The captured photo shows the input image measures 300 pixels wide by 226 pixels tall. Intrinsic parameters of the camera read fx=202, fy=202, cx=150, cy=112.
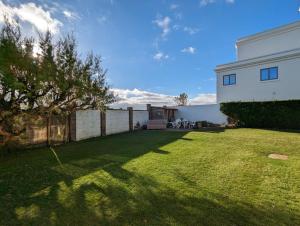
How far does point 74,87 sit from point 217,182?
7.18 m

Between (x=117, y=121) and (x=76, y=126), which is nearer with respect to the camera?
(x=76, y=126)

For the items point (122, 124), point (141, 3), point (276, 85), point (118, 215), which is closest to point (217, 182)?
point (118, 215)

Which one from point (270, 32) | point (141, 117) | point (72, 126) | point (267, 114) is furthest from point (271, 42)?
point (72, 126)

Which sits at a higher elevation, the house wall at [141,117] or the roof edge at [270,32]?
the roof edge at [270,32]

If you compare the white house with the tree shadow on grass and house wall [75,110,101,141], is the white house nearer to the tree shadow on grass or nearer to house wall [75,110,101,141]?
house wall [75,110,101,141]

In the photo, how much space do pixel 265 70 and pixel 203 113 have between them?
22.3 feet

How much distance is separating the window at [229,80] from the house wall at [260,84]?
296 millimetres

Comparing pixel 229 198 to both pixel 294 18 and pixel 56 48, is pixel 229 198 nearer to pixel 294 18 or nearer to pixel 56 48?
pixel 56 48

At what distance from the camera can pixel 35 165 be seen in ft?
20.9

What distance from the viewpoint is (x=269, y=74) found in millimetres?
17312

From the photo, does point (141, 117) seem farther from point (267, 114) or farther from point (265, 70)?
point (265, 70)

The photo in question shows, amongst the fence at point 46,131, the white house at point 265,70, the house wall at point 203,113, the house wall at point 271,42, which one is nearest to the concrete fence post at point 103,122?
the fence at point 46,131

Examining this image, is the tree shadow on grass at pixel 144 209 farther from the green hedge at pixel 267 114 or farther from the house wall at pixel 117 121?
the green hedge at pixel 267 114

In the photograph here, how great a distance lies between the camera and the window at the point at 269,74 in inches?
668
